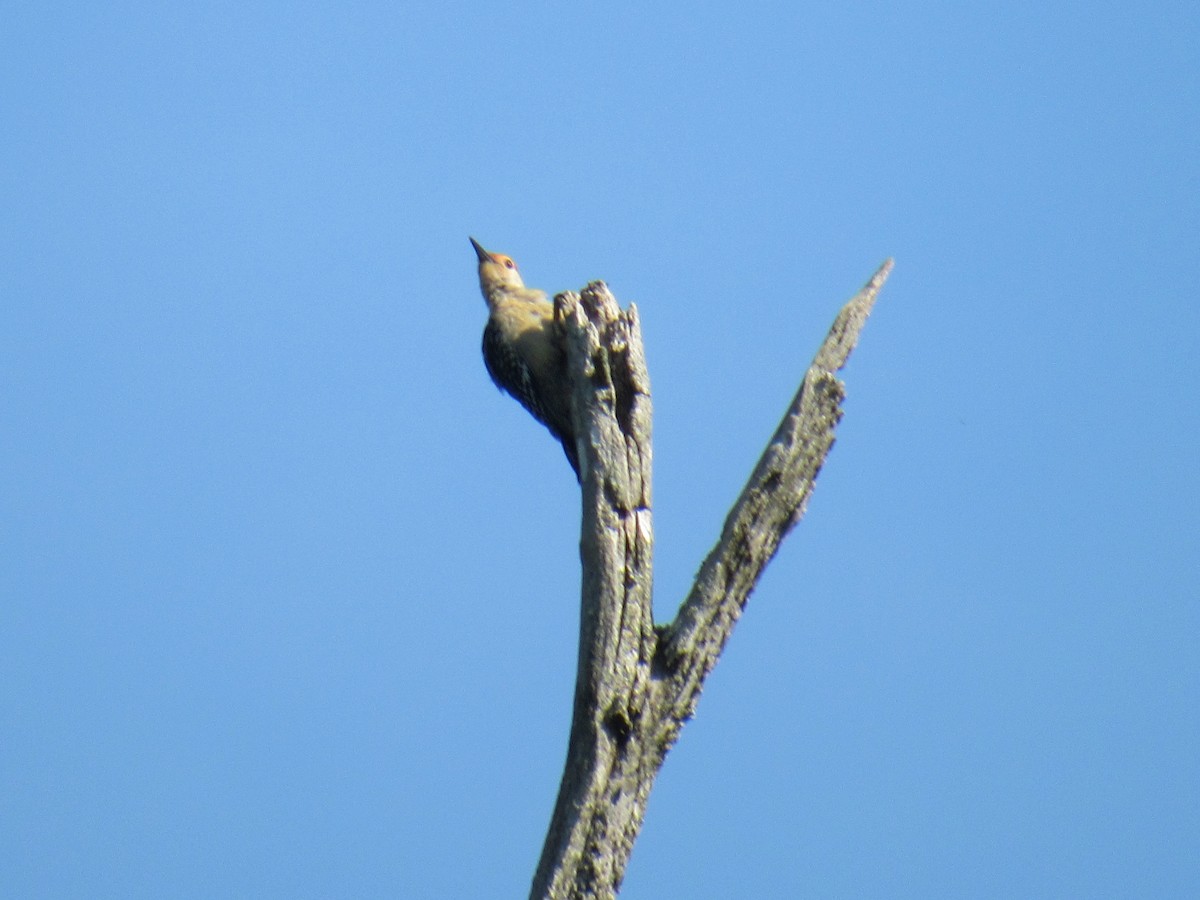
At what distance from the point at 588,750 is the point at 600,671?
0.29 meters

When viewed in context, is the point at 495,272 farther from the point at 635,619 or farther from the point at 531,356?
the point at 635,619

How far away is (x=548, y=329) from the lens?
306 inches

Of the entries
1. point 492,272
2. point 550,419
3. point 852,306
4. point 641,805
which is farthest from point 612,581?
point 492,272

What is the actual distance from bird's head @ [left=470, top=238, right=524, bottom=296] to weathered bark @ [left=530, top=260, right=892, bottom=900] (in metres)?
3.30

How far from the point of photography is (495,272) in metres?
9.12

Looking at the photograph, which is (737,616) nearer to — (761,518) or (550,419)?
(761,518)

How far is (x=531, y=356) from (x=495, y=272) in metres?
1.49

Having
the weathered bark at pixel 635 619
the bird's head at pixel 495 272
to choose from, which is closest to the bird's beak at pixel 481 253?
the bird's head at pixel 495 272

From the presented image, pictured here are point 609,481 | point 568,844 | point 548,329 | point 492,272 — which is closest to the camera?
point 568,844

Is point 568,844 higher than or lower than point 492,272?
lower

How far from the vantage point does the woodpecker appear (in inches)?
295

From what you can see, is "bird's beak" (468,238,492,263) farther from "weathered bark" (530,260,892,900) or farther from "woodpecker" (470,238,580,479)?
"weathered bark" (530,260,892,900)

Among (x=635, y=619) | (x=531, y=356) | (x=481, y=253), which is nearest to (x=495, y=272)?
(x=481, y=253)

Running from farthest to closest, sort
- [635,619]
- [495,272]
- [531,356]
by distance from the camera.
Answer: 1. [495,272]
2. [531,356]
3. [635,619]
